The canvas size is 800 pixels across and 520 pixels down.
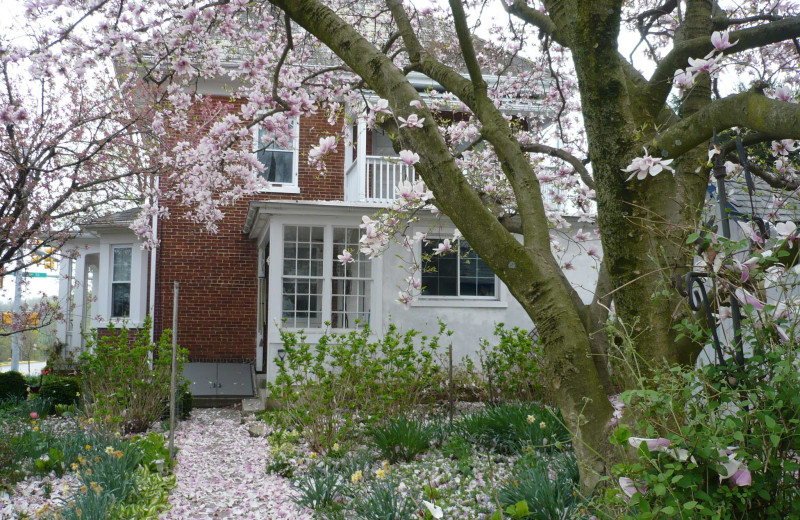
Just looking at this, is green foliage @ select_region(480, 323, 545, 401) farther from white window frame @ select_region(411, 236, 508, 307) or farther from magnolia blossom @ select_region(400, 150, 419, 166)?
magnolia blossom @ select_region(400, 150, 419, 166)

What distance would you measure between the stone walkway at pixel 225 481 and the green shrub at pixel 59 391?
1.95 metres

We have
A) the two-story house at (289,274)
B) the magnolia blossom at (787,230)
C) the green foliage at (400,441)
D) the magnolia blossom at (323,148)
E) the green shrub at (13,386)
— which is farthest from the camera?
the two-story house at (289,274)

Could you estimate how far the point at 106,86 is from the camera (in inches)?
351

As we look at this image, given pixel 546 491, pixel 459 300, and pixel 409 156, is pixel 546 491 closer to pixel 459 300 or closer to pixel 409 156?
pixel 409 156

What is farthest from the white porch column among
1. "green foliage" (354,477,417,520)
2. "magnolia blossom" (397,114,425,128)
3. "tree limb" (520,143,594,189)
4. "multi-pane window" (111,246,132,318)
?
"green foliage" (354,477,417,520)

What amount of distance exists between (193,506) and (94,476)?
74 cm

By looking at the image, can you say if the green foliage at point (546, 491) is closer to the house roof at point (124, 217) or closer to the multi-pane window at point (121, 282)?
the house roof at point (124, 217)

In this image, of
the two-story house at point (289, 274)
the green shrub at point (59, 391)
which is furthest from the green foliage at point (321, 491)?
the green shrub at point (59, 391)

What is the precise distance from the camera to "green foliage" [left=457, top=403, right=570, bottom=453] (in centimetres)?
575

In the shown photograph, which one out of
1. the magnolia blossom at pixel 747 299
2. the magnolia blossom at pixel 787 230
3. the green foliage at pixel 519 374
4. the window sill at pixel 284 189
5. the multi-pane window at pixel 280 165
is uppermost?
the multi-pane window at pixel 280 165

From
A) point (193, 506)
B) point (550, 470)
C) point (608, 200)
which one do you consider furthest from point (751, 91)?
point (193, 506)

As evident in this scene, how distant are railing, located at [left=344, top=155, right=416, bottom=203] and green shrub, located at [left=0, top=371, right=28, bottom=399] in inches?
232

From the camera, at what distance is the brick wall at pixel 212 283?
12609 millimetres

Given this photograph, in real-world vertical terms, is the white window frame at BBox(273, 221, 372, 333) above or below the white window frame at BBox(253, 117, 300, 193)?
below
